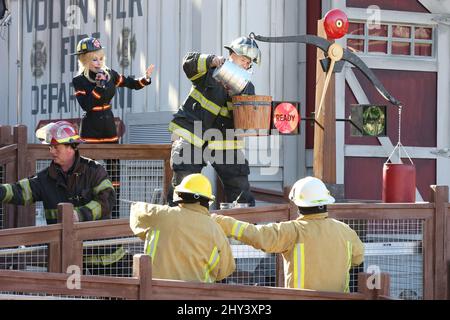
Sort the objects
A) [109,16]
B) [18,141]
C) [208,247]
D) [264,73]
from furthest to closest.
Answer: [109,16]
[264,73]
[18,141]
[208,247]

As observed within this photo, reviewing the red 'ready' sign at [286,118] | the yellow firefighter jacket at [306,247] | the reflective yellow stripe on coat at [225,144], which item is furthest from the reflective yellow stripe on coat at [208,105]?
the yellow firefighter jacket at [306,247]

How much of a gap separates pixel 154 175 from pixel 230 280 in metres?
2.42

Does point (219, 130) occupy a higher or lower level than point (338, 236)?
higher

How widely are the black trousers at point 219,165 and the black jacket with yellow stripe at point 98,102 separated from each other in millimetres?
1105

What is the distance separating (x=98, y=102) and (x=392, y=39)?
3472 millimetres

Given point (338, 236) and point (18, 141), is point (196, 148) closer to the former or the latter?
point (18, 141)

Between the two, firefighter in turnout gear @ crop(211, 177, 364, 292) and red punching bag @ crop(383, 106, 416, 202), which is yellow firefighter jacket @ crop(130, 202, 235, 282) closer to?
firefighter in turnout gear @ crop(211, 177, 364, 292)

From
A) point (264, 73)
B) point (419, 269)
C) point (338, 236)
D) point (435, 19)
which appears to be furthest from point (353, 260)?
point (435, 19)

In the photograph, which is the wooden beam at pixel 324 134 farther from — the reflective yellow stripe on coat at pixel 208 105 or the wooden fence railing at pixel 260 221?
the wooden fence railing at pixel 260 221

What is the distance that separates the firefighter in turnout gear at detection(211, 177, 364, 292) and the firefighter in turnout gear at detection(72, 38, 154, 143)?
3.51 meters

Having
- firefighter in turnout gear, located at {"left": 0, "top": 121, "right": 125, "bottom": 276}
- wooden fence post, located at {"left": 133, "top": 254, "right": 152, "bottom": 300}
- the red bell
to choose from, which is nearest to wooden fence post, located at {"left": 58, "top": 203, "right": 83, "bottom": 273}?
firefighter in turnout gear, located at {"left": 0, "top": 121, "right": 125, "bottom": 276}

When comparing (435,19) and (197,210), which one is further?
(435,19)

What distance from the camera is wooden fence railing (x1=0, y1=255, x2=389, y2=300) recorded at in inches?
253

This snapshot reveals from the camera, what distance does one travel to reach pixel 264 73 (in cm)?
1244
